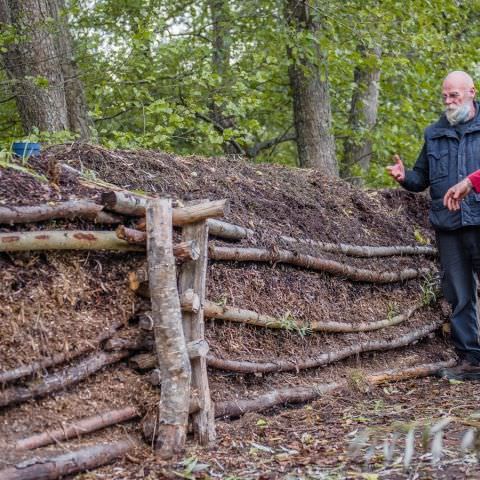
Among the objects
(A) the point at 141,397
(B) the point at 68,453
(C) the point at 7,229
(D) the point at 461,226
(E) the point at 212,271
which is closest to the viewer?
(B) the point at 68,453

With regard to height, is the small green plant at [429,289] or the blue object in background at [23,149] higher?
the blue object in background at [23,149]

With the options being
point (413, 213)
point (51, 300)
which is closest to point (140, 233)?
point (51, 300)

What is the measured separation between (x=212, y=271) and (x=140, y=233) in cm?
81

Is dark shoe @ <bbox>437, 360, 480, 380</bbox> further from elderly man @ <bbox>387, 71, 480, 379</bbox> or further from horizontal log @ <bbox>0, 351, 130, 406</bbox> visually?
horizontal log @ <bbox>0, 351, 130, 406</bbox>

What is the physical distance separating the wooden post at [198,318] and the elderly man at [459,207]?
219 centimetres

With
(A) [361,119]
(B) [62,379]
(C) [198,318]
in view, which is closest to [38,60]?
(C) [198,318]

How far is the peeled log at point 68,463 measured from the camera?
2726mm

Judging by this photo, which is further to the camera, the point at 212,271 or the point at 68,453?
the point at 212,271

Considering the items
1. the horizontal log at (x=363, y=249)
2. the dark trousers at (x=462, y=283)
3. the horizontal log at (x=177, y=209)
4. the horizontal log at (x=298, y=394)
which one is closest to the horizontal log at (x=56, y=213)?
the horizontal log at (x=177, y=209)

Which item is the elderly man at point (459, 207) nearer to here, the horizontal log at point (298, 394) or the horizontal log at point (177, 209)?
the horizontal log at point (298, 394)

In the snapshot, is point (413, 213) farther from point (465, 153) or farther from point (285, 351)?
point (285, 351)

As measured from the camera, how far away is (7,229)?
3.19 metres

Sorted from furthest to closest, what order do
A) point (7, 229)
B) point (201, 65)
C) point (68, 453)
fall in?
point (201, 65) → point (7, 229) → point (68, 453)

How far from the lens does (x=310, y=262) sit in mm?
4828
